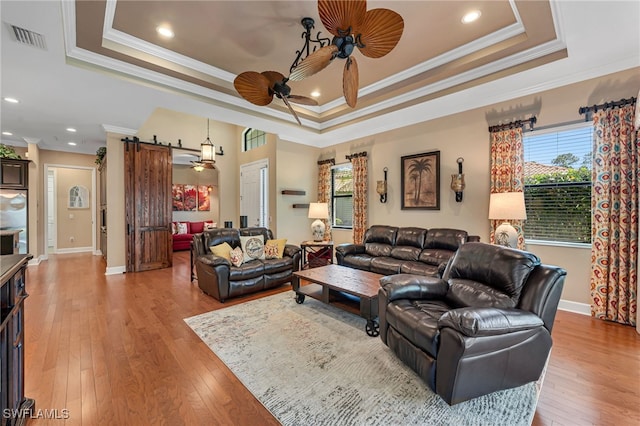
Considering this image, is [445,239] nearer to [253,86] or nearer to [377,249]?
[377,249]

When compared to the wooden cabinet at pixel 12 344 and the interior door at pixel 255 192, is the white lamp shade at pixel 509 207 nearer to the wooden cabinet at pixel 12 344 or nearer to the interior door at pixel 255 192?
the wooden cabinet at pixel 12 344

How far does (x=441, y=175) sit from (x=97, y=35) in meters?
5.03

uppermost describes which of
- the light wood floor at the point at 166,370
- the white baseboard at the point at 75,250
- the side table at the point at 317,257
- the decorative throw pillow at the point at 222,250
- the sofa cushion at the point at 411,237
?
the sofa cushion at the point at 411,237

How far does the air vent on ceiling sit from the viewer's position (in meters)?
2.55

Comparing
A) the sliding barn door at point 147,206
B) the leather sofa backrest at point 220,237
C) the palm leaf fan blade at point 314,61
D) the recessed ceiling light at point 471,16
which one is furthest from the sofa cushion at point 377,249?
the sliding barn door at point 147,206

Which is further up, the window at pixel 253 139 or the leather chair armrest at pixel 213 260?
the window at pixel 253 139

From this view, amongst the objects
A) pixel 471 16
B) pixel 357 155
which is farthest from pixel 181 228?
pixel 471 16

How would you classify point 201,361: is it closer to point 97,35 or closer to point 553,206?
point 97,35

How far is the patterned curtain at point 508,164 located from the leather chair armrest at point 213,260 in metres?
3.88

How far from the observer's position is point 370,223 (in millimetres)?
5820

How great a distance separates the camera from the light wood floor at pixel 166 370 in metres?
1.77

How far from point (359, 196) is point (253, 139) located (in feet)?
11.7

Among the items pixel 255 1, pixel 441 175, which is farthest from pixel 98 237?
pixel 441 175

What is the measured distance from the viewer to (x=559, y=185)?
3.63 meters
